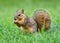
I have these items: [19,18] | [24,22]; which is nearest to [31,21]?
[24,22]

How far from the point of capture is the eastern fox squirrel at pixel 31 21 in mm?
6871

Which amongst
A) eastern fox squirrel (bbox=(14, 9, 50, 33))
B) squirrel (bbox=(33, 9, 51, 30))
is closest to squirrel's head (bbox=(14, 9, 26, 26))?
eastern fox squirrel (bbox=(14, 9, 50, 33))

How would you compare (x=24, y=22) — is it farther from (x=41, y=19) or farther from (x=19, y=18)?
(x=41, y=19)

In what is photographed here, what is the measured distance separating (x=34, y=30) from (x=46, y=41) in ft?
3.92

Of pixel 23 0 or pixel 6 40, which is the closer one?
pixel 6 40

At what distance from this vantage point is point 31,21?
7.09 meters

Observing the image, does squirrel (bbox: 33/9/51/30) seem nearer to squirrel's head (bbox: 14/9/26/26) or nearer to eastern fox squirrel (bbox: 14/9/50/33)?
eastern fox squirrel (bbox: 14/9/50/33)

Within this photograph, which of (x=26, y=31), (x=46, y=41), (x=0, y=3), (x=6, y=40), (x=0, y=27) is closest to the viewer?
(x=46, y=41)

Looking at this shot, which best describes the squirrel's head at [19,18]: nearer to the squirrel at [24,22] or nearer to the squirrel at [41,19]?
the squirrel at [24,22]

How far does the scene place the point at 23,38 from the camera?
6.41 metres

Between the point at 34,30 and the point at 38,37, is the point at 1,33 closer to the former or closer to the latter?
the point at 34,30

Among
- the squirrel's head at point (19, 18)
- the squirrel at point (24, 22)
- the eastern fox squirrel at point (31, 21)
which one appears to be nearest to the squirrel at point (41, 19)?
the eastern fox squirrel at point (31, 21)

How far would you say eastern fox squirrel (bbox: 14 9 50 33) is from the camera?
687 cm

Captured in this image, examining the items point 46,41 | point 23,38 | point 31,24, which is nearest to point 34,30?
point 31,24
